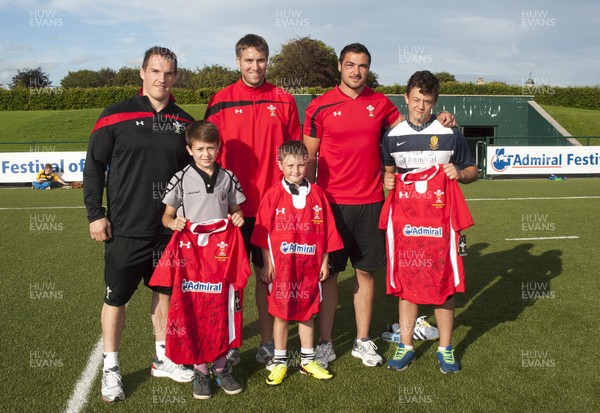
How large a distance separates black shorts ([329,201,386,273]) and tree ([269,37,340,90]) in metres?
51.3

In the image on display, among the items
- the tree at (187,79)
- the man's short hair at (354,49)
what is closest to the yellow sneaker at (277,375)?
the man's short hair at (354,49)

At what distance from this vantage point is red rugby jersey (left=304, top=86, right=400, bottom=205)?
4211 millimetres

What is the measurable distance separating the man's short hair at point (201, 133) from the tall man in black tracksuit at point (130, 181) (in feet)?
0.43

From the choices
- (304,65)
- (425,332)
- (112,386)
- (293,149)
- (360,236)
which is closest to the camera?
(112,386)

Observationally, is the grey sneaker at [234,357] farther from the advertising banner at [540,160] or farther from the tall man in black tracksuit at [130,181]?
the advertising banner at [540,160]

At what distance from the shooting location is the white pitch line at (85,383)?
3490mm

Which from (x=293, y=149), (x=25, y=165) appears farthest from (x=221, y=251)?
(x=25, y=165)

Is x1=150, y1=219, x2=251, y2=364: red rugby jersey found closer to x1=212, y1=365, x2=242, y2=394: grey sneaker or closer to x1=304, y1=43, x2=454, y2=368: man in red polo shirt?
x1=212, y1=365, x2=242, y2=394: grey sneaker

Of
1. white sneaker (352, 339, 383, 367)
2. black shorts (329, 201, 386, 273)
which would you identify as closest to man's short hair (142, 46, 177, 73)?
black shorts (329, 201, 386, 273)

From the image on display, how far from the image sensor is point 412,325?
4152mm

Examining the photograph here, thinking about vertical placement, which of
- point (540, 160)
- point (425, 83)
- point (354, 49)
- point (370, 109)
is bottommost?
point (540, 160)

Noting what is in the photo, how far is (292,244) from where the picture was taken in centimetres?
383

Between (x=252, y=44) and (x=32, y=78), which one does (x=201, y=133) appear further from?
(x=32, y=78)

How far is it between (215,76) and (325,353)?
6191cm
